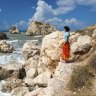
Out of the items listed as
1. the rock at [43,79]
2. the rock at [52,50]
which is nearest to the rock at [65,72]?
the rock at [52,50]

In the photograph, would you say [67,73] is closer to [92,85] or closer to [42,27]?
[92,85]

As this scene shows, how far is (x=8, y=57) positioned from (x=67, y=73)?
96.1ft

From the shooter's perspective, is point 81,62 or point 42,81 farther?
point 42,81

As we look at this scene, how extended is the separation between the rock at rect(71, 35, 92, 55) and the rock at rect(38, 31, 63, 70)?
1523mm

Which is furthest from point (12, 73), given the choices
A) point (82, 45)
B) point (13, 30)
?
point (13, 30)

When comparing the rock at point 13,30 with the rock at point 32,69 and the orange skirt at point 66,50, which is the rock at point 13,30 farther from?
the orange skirt at point 66,50

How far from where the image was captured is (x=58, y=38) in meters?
24.9

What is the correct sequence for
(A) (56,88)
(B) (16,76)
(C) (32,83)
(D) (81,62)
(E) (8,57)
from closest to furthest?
(A) (56,88)
(D) (81,62)
(C) (32,83)
(B) (16,76)
(E) (8,57)

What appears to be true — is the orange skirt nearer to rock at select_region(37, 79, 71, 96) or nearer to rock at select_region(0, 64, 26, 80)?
rock at select_region(37, 79, 71, 96)

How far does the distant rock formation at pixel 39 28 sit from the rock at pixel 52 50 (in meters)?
108

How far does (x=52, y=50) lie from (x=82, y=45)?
291 cm

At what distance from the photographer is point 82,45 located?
74.8 feet

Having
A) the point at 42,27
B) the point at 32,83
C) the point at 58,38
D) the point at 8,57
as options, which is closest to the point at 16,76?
the point at 32,83


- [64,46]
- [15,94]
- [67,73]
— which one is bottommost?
[15,94]
